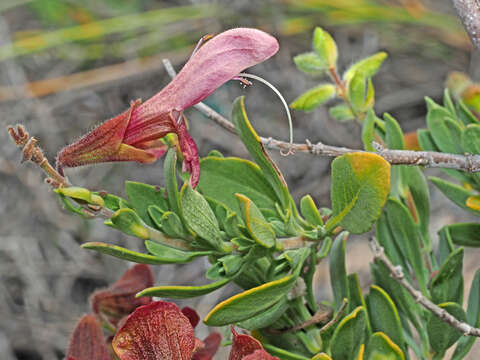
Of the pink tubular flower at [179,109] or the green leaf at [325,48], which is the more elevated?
the pink tubular flower at [179,109]

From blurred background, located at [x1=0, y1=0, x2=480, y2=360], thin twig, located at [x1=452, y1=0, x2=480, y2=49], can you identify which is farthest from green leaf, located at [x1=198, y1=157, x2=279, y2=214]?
blurred background, located at [x1=0, y1=0, x2=480, y2=360]

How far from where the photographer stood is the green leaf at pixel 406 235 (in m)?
0.58

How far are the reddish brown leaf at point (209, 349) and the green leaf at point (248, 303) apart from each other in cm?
12

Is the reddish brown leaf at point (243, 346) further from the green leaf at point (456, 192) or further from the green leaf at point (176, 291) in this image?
the green leaf at point (456, 192)

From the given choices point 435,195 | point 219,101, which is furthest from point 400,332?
point 219,101

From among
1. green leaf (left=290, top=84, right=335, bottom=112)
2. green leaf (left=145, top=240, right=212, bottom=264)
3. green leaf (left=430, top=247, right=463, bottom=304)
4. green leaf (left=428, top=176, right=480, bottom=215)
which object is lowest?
green leaf (left=430, top=247, right=463, bottom=304)

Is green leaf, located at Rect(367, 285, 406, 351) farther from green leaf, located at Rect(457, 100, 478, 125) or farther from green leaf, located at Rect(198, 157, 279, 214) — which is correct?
green leaf, located at Rect(457, 100, 478, 125)

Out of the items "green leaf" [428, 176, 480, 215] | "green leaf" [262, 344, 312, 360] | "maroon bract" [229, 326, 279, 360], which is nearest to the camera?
"maroon bract" [229, 326, 279, 360]

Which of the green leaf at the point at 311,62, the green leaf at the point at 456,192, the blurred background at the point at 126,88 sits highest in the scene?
the green leaf at the point at 311,62

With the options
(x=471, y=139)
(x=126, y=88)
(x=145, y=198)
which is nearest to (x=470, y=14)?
(x=471, y=139)

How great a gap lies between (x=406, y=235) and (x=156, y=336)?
306 mm

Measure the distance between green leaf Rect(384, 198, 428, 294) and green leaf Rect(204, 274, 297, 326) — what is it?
0.19 meters

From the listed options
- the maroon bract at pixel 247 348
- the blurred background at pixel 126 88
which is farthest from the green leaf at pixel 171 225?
the blurred background at pixel 126 88

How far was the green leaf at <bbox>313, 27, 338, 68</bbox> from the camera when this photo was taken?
2.17 ft
